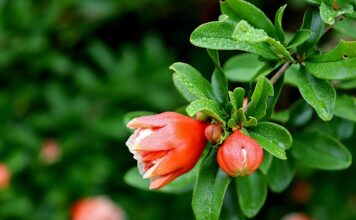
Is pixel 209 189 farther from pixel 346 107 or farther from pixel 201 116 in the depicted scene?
pixel 346 107

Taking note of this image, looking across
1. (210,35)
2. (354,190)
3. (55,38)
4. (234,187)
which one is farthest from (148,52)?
(210,35)

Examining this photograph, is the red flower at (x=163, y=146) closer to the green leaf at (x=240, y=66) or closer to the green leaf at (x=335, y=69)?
the green leaf at (x=335, y=69)

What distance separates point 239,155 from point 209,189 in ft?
0.47

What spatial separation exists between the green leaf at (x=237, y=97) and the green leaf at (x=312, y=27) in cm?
16

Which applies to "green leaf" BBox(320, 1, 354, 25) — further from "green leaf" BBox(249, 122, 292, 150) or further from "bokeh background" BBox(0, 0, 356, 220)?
"bokeh background" BBox(0, 0, 356, 220)

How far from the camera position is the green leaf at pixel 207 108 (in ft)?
3.44

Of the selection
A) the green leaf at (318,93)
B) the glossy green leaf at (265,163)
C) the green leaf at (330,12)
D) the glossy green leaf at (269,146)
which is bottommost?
the glossy green leaf at (265,163)

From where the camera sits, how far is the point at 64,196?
96.0 inches

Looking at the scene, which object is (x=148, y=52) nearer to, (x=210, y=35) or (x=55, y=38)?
(x=55, y=38)

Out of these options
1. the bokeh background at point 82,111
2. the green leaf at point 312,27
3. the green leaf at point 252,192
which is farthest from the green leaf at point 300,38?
the bokeh background at point 82,111

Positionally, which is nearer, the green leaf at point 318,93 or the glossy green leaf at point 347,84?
the green leaf at point 318,93

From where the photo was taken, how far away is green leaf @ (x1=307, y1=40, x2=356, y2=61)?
113 cm

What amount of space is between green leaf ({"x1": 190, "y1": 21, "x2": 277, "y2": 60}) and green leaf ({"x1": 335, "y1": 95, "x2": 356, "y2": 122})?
306 mm

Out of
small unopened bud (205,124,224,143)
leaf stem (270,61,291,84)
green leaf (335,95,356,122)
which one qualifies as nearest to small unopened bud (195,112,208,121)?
small unopened bud (205,124,224,143)
